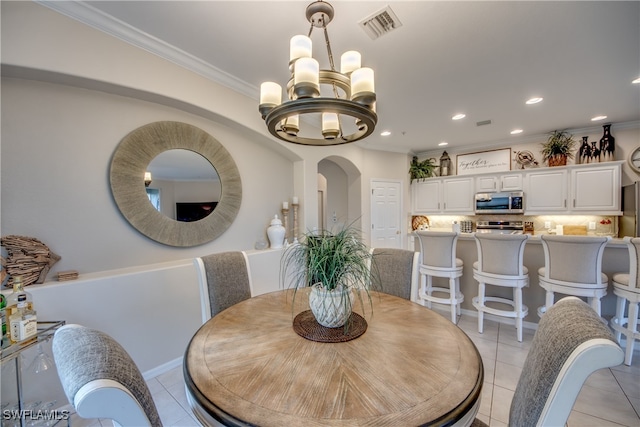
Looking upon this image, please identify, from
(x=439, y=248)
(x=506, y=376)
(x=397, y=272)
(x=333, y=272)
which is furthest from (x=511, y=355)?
(x=333, y=272)

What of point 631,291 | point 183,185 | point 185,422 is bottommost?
A: point 185,422

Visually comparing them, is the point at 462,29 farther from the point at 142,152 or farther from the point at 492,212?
the point at 492,212

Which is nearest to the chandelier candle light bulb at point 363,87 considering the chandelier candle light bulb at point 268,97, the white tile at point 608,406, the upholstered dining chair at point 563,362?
the chandelier candle light bulb at point 268,97

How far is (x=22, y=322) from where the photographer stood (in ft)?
4.44

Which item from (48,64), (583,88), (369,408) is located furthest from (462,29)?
(48,64)

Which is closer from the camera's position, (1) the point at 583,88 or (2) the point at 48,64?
(2) the point at 48,64

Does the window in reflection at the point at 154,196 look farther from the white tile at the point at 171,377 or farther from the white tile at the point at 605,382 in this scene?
the white tile at the point at 605,382

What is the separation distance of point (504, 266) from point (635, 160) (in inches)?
140

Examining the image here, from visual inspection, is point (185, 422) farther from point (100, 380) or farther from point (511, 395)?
point (511, 395)

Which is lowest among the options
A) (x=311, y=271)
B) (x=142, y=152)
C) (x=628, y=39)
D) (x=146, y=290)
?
(x=146, y=290)

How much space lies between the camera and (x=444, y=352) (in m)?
1.04

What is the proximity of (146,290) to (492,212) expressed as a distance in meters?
5.63

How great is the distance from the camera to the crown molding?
1.76 m

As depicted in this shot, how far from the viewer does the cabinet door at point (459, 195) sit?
5.38 m
